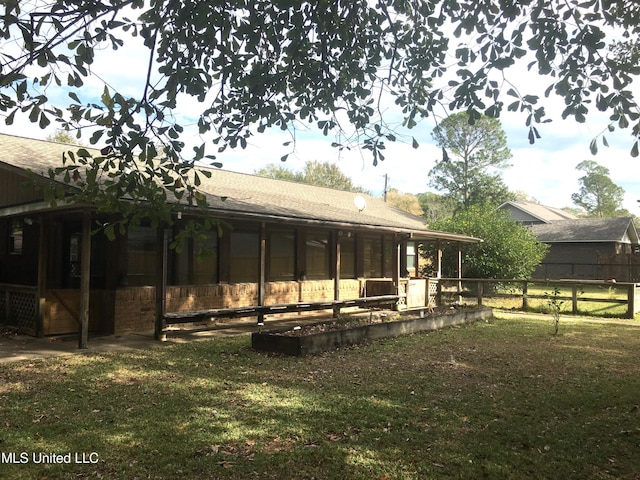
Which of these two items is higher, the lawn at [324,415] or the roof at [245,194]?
the roof at [245,194]

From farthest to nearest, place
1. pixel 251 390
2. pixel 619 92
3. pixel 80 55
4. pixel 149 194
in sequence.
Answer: pixel 251 390 → pixel 619 92 → pixel 80 55 → pixel 149 194

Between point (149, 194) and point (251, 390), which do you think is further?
point (251, 390)

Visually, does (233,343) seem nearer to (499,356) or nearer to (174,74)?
(499,356)

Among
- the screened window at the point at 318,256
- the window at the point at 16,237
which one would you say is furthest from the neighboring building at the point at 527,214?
the window at the point at 16,237

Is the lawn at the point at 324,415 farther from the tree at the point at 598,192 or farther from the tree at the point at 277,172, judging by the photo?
the tree at the point at 598,192

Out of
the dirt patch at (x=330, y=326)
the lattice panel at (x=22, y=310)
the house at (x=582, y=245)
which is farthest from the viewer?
the house at (x=582, y=245)

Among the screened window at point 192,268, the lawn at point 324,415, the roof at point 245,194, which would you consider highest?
the roof at point 245,194

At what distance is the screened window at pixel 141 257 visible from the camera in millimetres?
11492

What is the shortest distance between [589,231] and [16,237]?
125 ft

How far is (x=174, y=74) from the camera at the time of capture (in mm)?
4926

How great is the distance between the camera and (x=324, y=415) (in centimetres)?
552

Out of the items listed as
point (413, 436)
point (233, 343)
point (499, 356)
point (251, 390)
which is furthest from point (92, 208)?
point (499, 356)

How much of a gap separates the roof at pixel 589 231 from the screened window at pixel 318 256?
2771 centimetres

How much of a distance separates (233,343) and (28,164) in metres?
5.91
